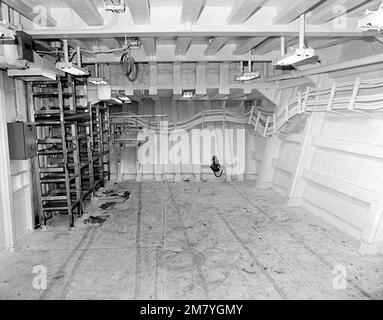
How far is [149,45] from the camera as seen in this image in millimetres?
5363

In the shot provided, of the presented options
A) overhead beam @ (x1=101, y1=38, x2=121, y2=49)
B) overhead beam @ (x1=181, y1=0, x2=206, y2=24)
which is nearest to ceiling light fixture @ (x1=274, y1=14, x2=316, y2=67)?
overhead beam @ (x1=181, y1=0, x2=206, y2=24)

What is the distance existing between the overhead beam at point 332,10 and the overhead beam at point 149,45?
2.32m

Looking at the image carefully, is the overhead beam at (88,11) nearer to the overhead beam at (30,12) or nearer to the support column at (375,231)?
the overhead beam at (30,12)

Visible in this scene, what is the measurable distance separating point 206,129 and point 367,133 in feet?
22.9

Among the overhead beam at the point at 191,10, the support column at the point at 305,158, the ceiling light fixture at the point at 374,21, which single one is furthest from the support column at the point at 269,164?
the ceiling light fixture at the point at 374,21

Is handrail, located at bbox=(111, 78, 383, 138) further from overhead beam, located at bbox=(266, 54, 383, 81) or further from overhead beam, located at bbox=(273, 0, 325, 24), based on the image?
overhead beam, located at bbox=(273, 0, 325, 24)

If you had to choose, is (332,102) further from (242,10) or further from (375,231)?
(242,10)

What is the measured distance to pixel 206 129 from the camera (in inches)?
471

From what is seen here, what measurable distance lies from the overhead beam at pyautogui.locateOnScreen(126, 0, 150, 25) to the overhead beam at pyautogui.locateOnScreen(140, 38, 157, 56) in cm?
124

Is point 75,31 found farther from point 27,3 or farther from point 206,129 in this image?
point 206,129

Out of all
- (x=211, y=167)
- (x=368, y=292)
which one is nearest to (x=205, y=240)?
(x=368, y=292)

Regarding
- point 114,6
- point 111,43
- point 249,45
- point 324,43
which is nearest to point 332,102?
point 324,43

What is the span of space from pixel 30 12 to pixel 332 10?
3.42 metres

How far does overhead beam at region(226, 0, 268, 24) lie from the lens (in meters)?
3.40
